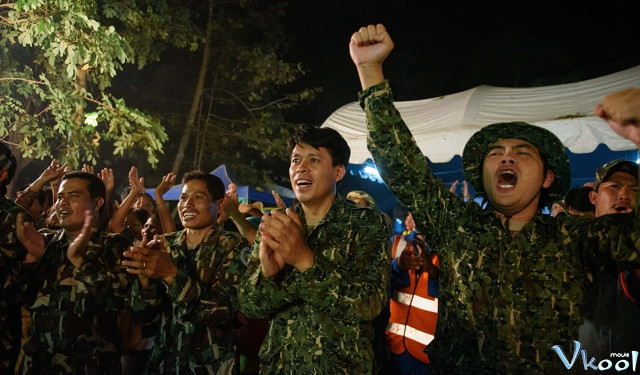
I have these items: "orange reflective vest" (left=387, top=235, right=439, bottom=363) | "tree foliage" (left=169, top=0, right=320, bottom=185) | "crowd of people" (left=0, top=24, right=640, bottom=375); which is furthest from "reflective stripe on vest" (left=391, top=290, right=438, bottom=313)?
"tree foliage" (left=169, top=0, right=320, bottom=185)

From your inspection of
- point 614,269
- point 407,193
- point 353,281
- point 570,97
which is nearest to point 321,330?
point 353,281

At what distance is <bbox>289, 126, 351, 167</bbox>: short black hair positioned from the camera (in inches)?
124

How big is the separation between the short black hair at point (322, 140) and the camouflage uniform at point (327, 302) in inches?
19.7

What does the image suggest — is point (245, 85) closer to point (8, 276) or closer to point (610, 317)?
point (8, 276)

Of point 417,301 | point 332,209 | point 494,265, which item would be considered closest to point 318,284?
point 332,209

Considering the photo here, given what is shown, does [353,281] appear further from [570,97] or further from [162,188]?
[570,97]

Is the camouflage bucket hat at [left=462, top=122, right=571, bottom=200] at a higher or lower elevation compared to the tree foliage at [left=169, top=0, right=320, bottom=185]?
lower

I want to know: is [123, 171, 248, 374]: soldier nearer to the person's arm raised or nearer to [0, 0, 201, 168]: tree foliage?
the person's arm raised

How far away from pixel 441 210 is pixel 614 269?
749mm

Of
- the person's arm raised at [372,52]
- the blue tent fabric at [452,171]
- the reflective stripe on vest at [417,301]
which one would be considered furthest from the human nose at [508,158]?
the blue tent fabric at [452,171]

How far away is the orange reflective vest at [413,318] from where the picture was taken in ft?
16.8

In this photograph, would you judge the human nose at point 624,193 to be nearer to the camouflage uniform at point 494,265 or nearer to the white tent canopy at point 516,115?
the camouflage uniform at point 494,265

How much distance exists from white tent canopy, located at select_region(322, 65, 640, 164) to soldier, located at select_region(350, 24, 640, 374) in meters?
4.79

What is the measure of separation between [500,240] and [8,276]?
3.07 m
